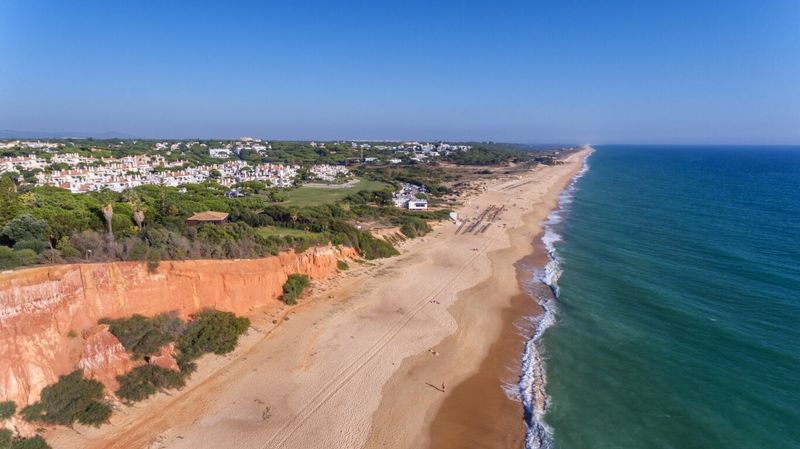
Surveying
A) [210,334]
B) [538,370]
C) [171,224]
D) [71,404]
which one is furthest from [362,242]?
[71,404]

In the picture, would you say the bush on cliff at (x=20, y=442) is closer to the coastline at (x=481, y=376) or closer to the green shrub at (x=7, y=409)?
the green shrub at (x=7, y=409)

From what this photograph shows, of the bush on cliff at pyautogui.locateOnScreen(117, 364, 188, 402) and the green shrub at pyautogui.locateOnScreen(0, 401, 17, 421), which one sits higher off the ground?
the green shrub at pyautogui.locateOnScreen(0, 401, 17, 421)

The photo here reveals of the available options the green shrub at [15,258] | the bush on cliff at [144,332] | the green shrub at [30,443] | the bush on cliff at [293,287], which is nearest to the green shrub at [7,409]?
the green shrub at [30,443]

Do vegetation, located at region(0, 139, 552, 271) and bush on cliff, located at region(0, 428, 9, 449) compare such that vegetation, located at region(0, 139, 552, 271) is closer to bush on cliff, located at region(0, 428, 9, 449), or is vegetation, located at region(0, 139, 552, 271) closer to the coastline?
bush on cliff, located at region(0, 428, 9, 449)

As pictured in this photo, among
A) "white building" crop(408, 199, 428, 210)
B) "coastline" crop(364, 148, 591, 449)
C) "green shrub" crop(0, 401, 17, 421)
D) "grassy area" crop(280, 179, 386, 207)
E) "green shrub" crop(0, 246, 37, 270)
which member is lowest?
"coastline" crop(364, 148, 591, 449)

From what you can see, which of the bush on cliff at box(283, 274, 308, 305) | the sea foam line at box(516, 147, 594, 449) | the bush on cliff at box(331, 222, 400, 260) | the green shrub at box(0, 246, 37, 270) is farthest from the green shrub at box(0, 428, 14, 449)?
the bush on cliff at box(331, 222, 400, 260)

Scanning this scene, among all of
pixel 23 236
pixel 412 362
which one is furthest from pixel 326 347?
pixel 23 236
